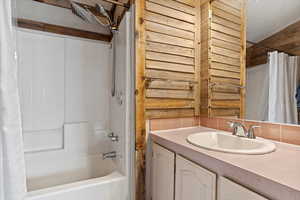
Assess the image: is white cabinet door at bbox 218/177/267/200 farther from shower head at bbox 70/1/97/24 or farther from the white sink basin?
shower head at bbox 70/1/97/24

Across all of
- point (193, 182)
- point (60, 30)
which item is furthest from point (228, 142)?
point (60, 30)

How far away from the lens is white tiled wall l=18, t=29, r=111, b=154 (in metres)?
1.78

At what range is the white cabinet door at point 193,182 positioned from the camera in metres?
0.86

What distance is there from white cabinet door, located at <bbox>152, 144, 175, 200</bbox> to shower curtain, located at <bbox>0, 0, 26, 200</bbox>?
34.9 inches

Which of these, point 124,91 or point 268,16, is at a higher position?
point 268,16

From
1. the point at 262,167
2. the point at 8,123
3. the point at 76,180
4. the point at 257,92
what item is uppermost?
the point at 257,92

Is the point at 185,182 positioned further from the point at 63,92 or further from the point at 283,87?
the point at 63,92

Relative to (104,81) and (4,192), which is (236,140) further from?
(104,81)

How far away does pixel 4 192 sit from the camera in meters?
0.92

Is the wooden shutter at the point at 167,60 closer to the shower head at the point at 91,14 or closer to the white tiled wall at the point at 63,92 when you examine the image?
the shower head at the point at 91,14

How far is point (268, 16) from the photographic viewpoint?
125cm

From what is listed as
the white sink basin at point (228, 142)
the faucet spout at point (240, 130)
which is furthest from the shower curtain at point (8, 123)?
the faucet spout at point (240, 130)

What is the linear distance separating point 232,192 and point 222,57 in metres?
1.19

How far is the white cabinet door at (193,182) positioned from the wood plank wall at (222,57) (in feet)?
2.27
